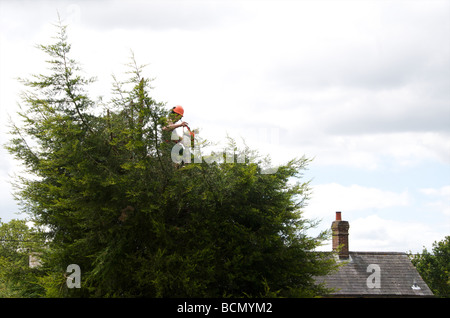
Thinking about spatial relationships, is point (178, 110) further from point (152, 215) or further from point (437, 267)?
point (437, 267)

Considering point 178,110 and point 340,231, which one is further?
point 340,231

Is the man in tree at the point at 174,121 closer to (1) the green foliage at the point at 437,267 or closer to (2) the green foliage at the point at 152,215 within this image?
(2) the green foliage at the point at 152,215

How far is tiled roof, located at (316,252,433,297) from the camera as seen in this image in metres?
25.5

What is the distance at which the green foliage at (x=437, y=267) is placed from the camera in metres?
33.0

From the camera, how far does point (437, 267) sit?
109 ft

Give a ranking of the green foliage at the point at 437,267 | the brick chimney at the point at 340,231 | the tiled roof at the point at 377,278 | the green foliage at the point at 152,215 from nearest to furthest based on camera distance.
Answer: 1. the green foliage at the point at 152,215
2. the tiled roof at the point at 377,278
3. the brick chimney at the point at 340,231
4. the green foliage at the point at 437,267

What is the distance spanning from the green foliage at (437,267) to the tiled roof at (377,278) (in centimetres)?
590

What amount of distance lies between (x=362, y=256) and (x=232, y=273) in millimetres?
20110

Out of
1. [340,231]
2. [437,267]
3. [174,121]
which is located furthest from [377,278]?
[174,121]

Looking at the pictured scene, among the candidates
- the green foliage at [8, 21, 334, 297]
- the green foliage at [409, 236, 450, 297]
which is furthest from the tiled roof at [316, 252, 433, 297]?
the green foliage at [8, 21, 334, 297]

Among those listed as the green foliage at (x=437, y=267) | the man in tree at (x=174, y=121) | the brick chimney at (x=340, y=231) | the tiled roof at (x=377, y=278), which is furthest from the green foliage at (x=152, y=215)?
the green foliage at (x=437, y=267)

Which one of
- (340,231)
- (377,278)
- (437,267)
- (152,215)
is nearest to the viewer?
(152,215)

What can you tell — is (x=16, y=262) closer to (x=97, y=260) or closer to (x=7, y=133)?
(x=7, y=133)

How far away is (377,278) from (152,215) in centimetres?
2016
